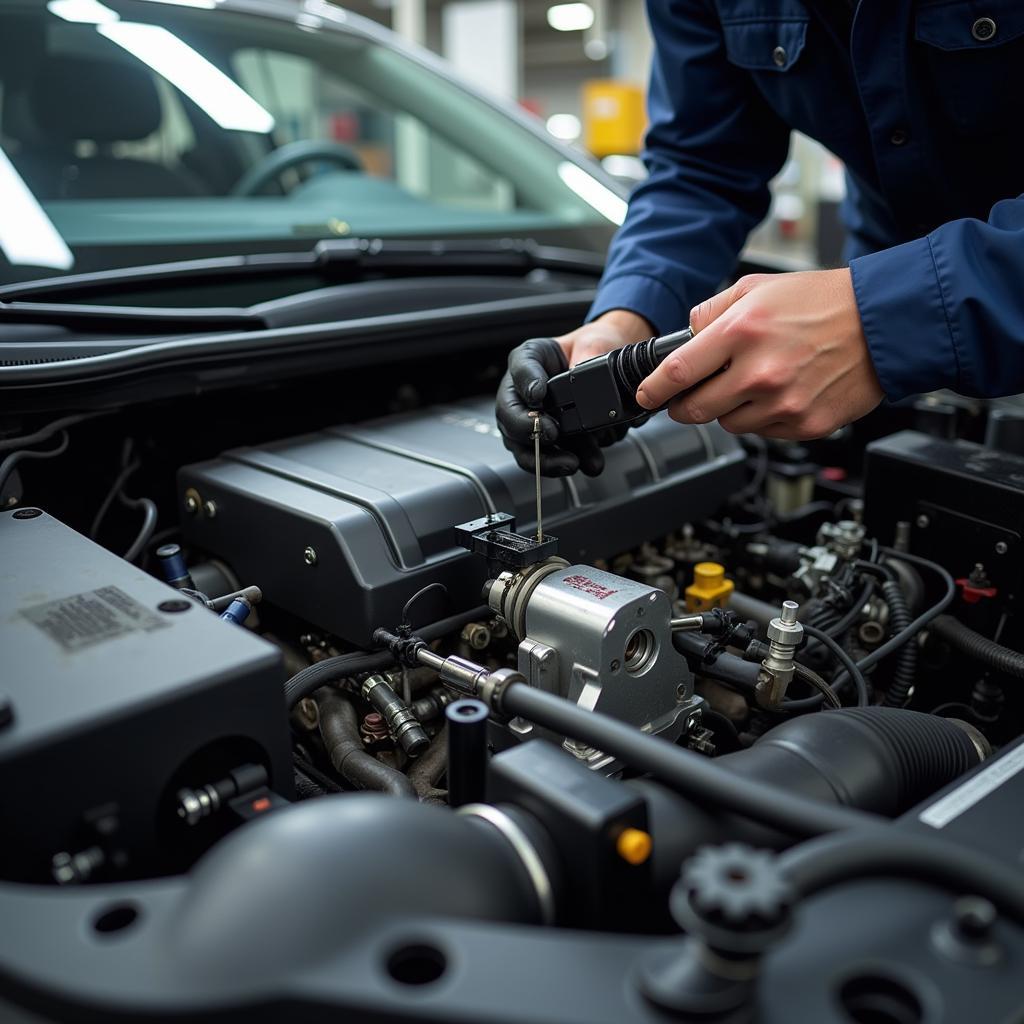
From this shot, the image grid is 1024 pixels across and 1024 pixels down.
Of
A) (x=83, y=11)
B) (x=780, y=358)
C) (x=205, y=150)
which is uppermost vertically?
(x=83, y=11)

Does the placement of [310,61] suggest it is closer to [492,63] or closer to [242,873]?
[242,873]

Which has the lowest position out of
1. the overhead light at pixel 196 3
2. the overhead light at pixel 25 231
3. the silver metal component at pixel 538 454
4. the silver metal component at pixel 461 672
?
the silver metal component at pixel 461 672

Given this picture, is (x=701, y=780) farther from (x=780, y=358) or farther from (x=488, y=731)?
(x=780, y=358)

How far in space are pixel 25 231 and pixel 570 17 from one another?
1269 centimetres

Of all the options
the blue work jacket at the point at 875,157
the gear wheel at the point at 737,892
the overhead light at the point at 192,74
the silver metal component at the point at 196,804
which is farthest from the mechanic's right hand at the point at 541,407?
the overhead light at the point at 192,74

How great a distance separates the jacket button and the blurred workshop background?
1.85 feet

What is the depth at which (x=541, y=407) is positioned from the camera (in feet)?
3.31

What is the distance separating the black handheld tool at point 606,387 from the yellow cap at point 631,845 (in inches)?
20.1

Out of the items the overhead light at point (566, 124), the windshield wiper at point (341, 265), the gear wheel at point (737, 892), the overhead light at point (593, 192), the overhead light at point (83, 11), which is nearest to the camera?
the gear wheel at point (737, 892)

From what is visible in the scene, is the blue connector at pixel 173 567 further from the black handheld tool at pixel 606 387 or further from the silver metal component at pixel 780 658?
the silver metal component at pixel 780 658

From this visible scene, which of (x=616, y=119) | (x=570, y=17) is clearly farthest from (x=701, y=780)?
(x=570, y=17)

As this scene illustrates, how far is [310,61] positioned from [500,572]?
4.73ft

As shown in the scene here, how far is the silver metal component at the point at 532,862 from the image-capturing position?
54 centimetres

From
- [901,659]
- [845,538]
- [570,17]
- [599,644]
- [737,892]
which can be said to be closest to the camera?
[737,892]
